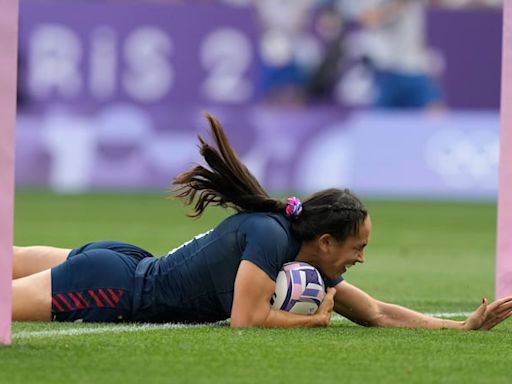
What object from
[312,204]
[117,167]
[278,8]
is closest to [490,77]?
[278,8]

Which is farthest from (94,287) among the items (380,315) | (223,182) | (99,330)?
(380,315)

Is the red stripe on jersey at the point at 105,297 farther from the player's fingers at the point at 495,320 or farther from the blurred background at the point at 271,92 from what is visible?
the blurred background at the point at 271,92

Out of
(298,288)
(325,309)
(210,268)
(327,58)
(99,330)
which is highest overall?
(327,58)

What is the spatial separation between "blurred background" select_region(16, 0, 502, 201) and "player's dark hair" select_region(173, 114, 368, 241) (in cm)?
1725

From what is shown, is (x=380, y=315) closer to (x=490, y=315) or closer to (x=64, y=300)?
(x=490, y=315)

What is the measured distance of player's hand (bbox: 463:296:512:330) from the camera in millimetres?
8242

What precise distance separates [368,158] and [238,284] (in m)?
18.6

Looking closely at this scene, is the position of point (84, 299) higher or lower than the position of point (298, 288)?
lower

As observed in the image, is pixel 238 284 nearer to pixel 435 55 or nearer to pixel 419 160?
pixel 419 160

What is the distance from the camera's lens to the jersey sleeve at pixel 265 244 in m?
7.81

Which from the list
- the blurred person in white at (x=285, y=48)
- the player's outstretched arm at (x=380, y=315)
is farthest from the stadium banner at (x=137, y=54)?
the player's outstretched arm at (x=380, y=315)

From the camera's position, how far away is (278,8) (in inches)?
1280

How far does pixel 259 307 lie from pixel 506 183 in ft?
7.10

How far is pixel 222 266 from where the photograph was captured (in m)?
8.02
